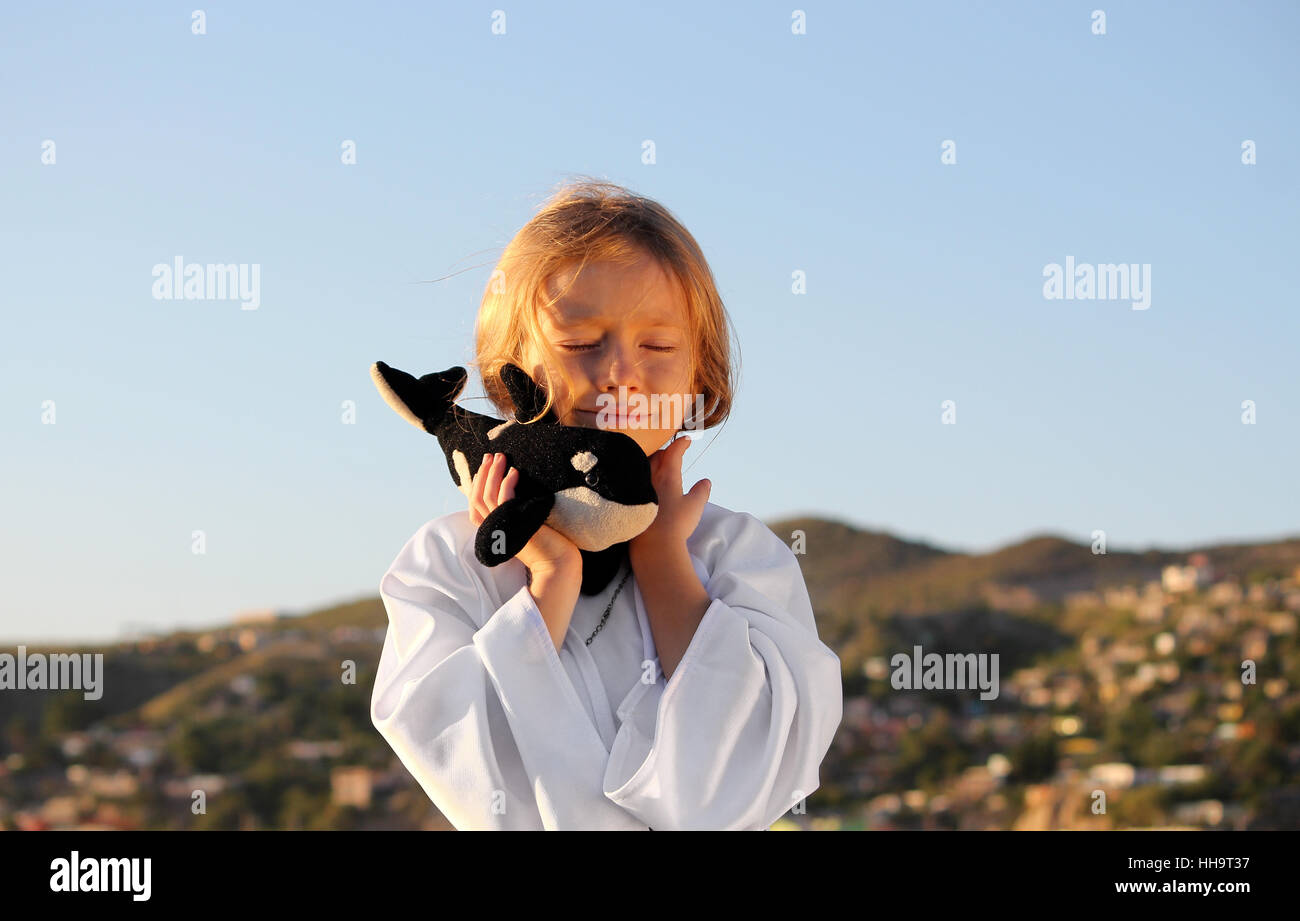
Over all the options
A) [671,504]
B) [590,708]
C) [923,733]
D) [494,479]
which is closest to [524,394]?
[494,479]

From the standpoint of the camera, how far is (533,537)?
5.72ft

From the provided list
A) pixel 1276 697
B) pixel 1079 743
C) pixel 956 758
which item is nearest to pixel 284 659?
pixel 956 758

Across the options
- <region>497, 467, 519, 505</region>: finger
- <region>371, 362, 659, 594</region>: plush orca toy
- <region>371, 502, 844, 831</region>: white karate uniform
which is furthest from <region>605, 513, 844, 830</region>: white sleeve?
<region>497, 467, 519, 505</region>: finger

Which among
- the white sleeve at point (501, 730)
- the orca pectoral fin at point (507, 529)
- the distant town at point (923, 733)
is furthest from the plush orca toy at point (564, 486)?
the distant town at point (923, 733)

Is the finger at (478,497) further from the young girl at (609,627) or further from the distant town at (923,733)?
the distant town at (923,733)

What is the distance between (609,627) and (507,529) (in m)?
0.27

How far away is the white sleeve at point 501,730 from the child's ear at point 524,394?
10.2 inches

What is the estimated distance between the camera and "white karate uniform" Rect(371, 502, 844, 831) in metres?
1.65

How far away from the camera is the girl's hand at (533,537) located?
5.69ft

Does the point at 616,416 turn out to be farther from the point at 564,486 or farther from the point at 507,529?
the point at 507,529

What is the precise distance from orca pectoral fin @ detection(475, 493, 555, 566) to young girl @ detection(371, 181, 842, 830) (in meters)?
0.06

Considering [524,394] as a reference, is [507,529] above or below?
below

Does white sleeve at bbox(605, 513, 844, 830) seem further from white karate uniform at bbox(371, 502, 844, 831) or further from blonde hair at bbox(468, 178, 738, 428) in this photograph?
blonde hair at bbox(468, 178, 738, 428)
